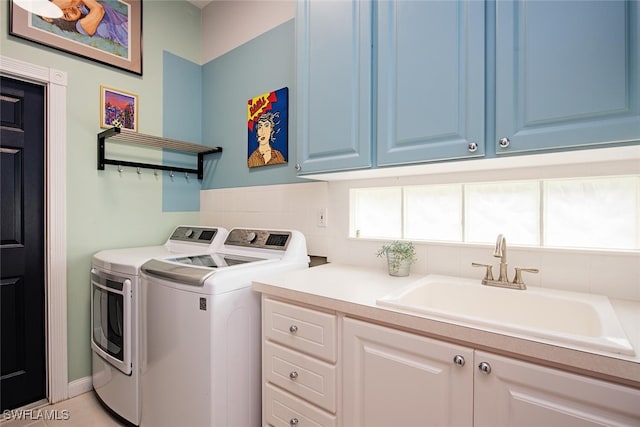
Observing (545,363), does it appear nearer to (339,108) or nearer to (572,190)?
(572,190)

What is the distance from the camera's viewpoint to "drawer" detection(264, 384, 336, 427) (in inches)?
49.9

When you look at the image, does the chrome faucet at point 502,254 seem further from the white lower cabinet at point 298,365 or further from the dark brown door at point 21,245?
the dark brown door at point 21,245

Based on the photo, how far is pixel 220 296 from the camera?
143cm

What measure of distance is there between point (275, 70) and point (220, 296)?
5.44 feet

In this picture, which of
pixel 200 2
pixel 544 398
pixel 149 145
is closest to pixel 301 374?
pixel 544 398

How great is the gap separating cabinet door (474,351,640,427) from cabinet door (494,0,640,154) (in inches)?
27.1

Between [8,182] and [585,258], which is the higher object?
[8,182]

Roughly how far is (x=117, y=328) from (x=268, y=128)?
1.58 metres

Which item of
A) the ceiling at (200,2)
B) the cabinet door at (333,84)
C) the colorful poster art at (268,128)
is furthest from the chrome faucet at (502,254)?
the ceiling at (200,2)

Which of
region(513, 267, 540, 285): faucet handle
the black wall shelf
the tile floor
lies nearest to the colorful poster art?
the black wall shelf

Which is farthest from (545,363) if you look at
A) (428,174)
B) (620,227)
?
(428,174)

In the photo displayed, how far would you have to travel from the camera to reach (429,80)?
1269mm

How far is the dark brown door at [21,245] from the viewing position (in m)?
1.89

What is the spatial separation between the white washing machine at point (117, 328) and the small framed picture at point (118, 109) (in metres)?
0.92
